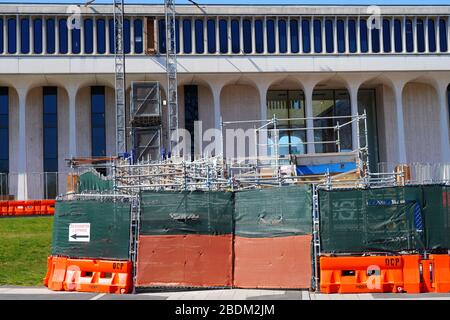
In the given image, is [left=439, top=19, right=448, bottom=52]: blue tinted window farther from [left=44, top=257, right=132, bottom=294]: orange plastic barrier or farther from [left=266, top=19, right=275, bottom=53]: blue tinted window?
[left=44, top=257, right=132, bottom=294]: orange plastic barrier

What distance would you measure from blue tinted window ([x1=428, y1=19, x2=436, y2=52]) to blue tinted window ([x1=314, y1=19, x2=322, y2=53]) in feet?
30.7

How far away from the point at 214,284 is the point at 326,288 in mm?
2813

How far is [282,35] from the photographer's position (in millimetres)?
54031

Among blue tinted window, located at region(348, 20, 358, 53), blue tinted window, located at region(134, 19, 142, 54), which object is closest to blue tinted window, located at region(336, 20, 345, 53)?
blue tinted window, located at region(348, 20, 358, 53)

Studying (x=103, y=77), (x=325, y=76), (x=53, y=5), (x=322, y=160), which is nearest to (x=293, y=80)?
(x=325, y=76)

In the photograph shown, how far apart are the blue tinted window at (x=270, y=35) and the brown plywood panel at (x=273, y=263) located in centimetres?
3931

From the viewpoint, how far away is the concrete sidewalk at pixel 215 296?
14.6m

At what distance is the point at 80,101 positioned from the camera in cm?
5578

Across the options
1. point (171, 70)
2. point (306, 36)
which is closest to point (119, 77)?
point (171, 70)

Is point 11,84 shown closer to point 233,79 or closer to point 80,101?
point 80,101

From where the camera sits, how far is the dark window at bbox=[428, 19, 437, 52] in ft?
180

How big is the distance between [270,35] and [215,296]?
41.4 metres

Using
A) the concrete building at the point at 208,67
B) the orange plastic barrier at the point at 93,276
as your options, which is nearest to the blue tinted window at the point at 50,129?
the concrete building at the point at 208,67

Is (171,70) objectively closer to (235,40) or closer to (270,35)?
(235,40)
